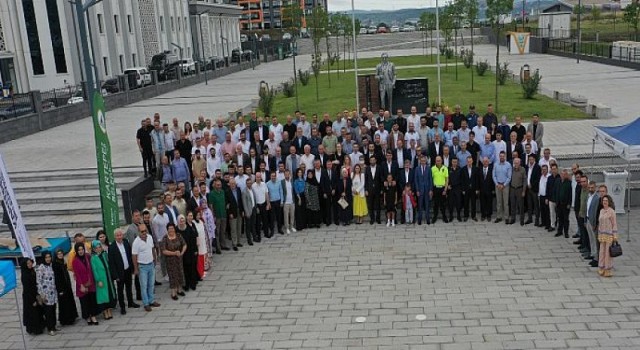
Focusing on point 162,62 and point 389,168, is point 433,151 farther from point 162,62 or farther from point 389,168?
point 162,62

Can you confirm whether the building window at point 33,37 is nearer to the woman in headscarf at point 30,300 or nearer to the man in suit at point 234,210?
the man in suit at point 234,210

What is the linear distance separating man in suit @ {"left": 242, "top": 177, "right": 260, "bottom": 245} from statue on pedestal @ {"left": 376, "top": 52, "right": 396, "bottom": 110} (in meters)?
9.49

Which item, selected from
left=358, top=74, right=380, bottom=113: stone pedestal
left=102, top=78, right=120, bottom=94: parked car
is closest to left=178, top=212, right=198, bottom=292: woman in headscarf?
left=358, top=74, right=380, bottom=113: stone pedestal

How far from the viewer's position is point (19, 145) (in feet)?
76.5

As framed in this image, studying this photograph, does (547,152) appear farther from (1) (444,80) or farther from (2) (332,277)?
(1) (444,80)

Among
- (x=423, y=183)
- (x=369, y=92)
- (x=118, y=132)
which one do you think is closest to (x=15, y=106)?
(x=118, y=132)

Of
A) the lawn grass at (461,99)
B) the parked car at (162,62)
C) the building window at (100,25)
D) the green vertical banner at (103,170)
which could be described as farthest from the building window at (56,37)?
the green vertical banner at (103,170)

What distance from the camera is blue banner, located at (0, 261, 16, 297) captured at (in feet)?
30.6

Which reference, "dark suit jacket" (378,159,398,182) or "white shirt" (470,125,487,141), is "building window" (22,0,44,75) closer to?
"dark suit jacket" (378,159,398,182)

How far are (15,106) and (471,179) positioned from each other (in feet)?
66.9

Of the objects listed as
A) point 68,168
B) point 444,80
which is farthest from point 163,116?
point 444,80

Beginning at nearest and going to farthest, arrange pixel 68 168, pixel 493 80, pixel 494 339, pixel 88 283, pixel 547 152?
pixel 494 339
pixel 88 283
pixel 547 152
pixel 68 168
pixel 493 80

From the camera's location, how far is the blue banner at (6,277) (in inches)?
367

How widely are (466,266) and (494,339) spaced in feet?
9.25
